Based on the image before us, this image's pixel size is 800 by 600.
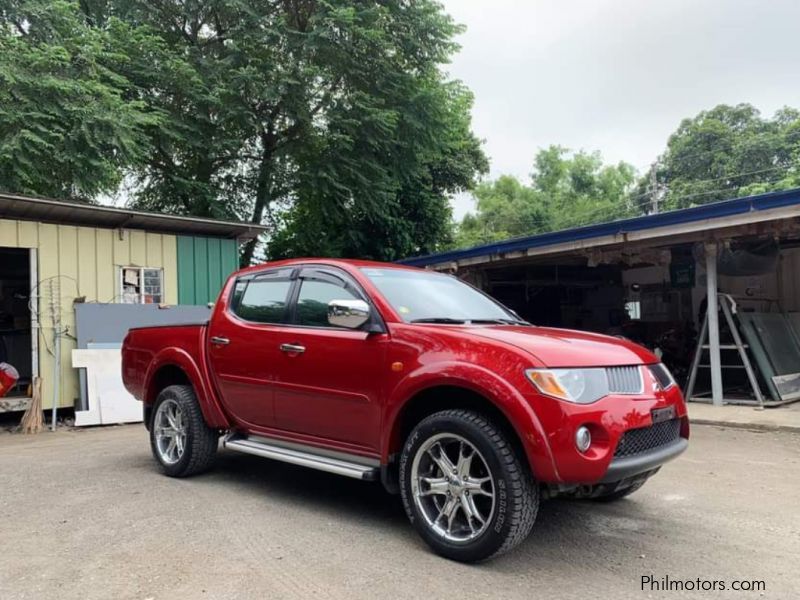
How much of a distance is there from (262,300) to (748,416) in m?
7.01

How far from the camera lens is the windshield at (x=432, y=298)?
168 inches

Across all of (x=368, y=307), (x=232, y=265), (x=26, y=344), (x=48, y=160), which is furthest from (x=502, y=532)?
(x=48, y=160)

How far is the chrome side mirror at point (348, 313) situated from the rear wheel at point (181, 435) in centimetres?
205

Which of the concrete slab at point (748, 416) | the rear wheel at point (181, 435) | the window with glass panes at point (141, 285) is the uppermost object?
the window with glass panes at point (141, 285)

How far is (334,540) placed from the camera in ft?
12.8

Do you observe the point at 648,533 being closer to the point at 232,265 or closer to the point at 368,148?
the point at 232,265

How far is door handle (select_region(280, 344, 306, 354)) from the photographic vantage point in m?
4.44

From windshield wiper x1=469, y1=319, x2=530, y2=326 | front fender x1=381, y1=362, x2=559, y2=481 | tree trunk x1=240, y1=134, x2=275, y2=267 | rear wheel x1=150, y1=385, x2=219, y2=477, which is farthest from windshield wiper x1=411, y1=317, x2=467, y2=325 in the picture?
tree trunk x1=240, y1=134, x2=275, y2=267

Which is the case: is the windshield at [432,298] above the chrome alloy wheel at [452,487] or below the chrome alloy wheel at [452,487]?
above

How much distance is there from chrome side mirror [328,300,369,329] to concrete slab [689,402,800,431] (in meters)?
6.26

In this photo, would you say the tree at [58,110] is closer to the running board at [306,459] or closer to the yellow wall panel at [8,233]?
the yellow wall panel at [8,233]

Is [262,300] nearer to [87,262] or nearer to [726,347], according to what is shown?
[87,262]

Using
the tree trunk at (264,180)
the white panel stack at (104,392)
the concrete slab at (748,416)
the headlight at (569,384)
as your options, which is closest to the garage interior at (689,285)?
the concrete slab at (748,416)

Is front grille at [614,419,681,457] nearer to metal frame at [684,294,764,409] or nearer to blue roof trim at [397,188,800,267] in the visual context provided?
blue roof trim at [397,188,800,267]
